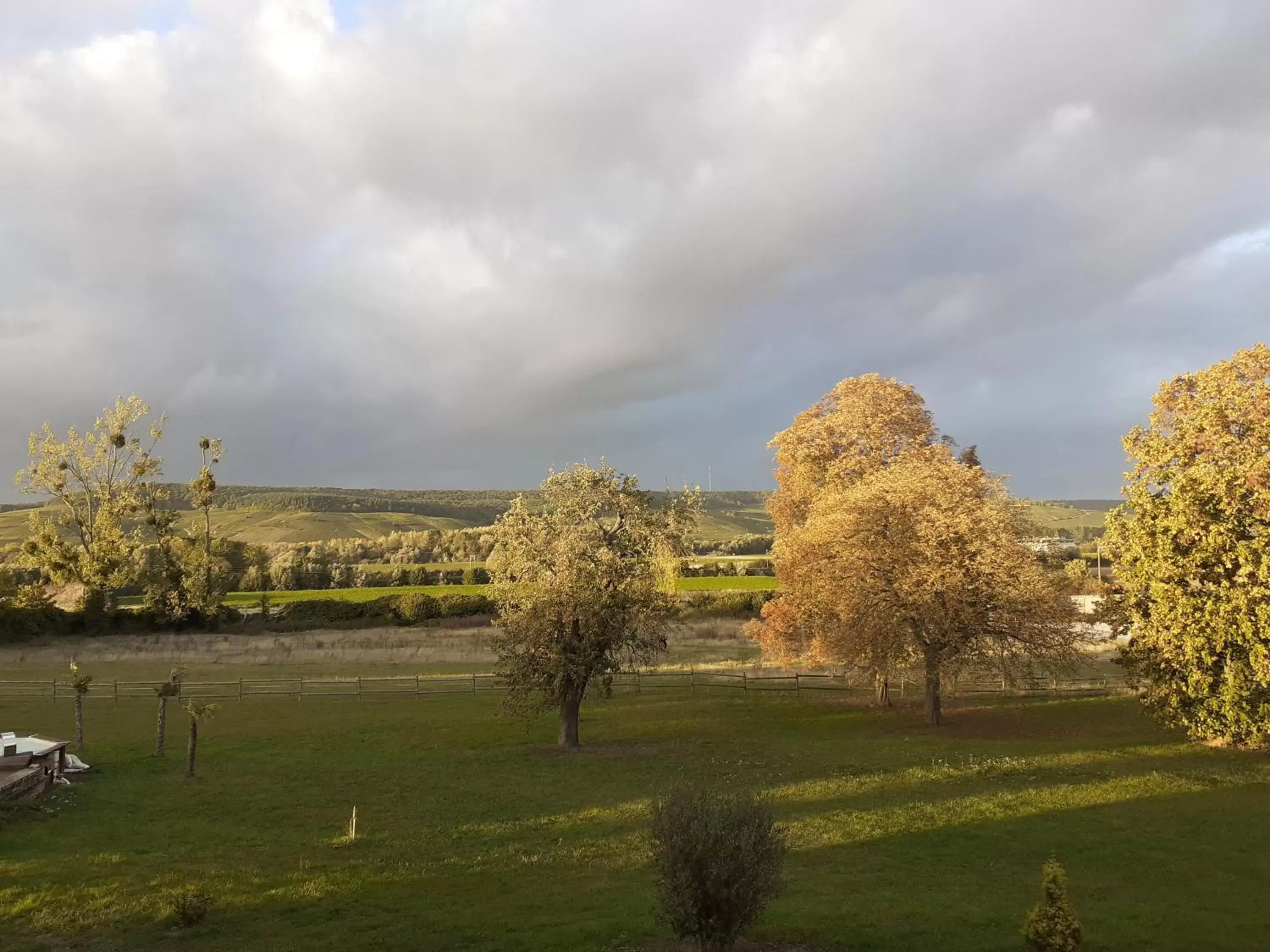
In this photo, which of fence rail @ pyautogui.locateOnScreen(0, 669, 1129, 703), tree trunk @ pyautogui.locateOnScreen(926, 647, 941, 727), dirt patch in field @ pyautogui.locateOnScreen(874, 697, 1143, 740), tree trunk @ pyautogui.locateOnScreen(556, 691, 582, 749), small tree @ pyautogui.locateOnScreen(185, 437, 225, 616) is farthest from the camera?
small tree @ pyautogui.locateOnScreen(185, 437, 225, 616)

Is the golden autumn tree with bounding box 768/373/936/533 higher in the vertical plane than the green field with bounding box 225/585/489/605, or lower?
higher

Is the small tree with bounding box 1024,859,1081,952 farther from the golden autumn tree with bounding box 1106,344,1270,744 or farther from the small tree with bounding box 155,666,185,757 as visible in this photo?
the small tree with bounding box 155,666,185,757

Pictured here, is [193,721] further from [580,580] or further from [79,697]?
[580,580]

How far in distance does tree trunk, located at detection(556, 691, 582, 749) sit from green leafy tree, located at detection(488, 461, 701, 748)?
0.03 m

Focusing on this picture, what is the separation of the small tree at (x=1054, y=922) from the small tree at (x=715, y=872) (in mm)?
3378

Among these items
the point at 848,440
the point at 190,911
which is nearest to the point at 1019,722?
the point at 848,440

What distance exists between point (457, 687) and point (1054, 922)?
116 ft

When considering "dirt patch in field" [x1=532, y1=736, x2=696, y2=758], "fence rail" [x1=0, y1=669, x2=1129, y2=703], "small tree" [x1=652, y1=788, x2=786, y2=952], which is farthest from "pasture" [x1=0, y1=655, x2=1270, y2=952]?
"fence rail" [x1=0, y1=669, x2=1129, y2=703]

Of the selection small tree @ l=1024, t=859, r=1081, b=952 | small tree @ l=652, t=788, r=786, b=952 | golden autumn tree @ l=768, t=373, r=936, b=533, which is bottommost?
small tree @ l=1024, t=859, r=1081, b=952

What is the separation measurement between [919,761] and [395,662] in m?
39.8

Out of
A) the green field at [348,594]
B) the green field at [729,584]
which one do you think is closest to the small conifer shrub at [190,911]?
the green field at [348,594]

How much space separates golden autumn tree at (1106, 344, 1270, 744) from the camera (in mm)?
23906

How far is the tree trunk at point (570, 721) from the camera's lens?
2720 centimetres

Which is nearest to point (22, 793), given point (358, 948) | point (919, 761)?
point (358, 948)
